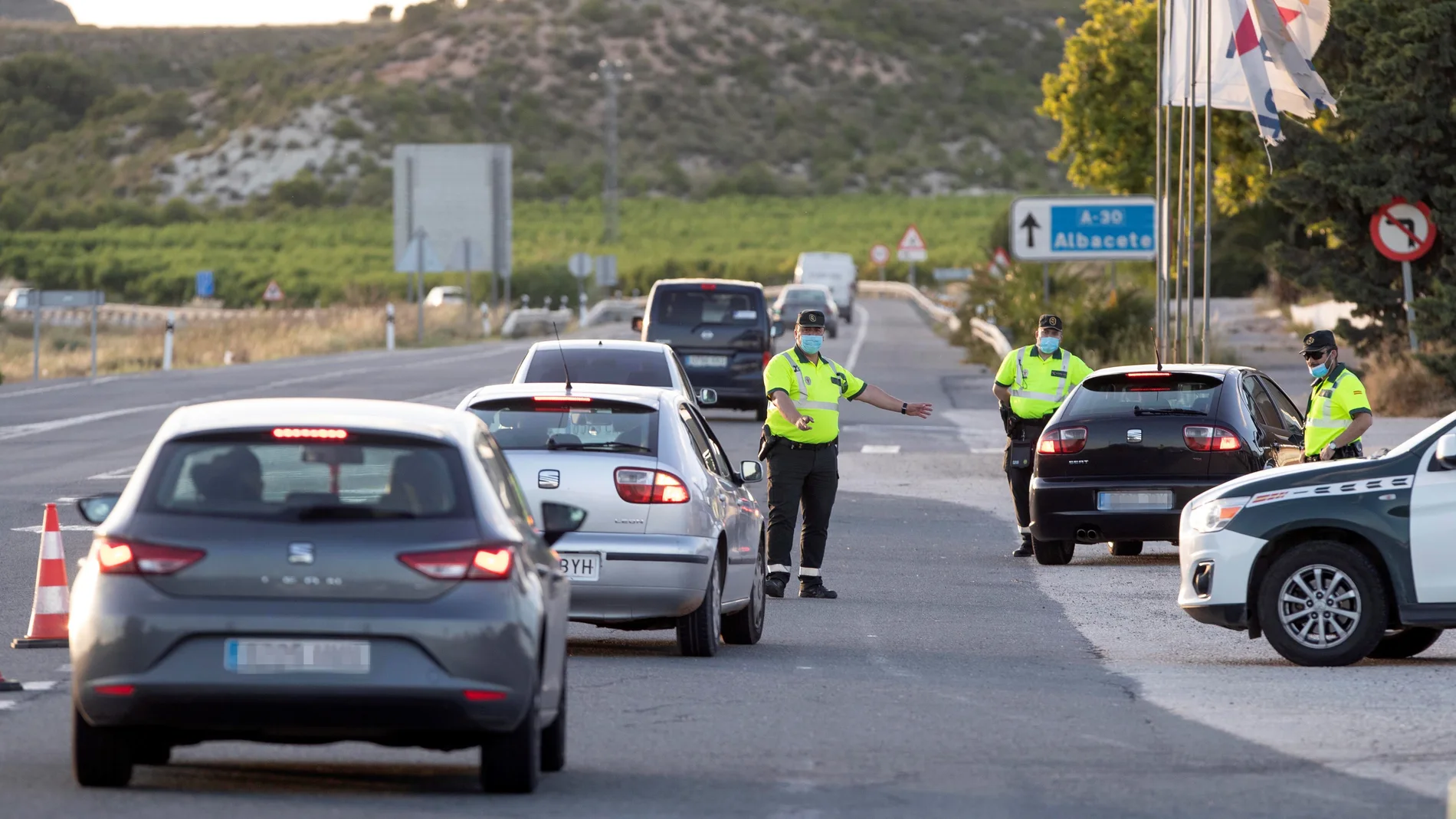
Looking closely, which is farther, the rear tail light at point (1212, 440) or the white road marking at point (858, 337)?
the white road marking at point (858, 337)

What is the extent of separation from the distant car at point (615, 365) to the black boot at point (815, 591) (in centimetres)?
616

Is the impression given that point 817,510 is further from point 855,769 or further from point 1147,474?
Answer: point 855,769

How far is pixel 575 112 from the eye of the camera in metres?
169

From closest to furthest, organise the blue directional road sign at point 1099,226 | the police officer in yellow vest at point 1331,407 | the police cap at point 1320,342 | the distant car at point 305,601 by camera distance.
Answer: the distant car at point 305,601 < the police officer in yellow vest at point 1331,407 < the police cap at point 1320,342 < the blue directional road sign at point 1099,226

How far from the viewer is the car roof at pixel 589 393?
12250mm

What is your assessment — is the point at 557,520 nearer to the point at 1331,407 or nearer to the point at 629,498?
the point at 629,498

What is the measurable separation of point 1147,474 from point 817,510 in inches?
118

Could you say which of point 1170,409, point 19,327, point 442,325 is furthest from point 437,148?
point 1170,409

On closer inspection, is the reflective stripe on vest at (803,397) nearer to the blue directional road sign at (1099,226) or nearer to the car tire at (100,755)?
the car tire at (100,755)

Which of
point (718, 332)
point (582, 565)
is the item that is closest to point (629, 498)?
point (582, 565)

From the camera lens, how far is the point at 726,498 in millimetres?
12664

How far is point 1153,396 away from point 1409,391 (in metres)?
15.8

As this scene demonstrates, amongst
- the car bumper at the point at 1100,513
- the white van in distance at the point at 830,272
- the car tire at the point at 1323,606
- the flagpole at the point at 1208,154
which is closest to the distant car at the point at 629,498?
the car tire at the point at 1323,606

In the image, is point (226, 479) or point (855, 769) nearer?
point (226, 479)
